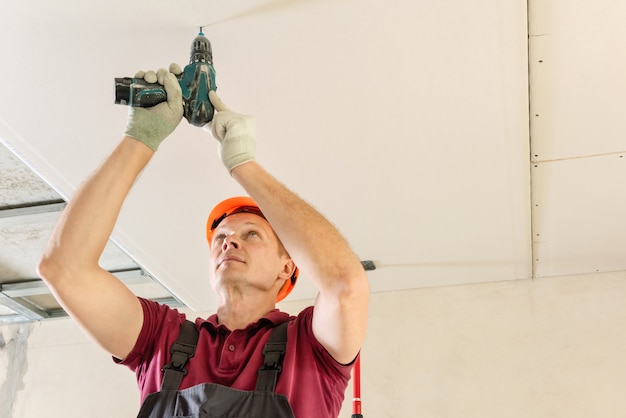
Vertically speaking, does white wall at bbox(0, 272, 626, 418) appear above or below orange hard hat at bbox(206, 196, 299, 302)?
below

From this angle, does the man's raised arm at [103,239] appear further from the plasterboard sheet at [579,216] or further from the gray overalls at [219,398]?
the plasterboard sheet at [579,216]

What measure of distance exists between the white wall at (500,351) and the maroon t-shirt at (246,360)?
193 cm

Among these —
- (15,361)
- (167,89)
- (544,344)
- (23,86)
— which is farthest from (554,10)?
(15,361)

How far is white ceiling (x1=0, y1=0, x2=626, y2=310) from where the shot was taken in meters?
1.96

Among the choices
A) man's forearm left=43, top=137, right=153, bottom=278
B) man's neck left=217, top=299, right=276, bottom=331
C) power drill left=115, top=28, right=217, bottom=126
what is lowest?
man's neck left=217, top=299, right=276, bottom=331

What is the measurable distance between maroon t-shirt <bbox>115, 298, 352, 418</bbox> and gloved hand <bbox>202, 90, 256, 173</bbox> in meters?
0.37

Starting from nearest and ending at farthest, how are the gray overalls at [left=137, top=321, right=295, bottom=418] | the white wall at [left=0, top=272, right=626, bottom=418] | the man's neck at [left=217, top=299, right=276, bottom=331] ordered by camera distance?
1. the gray overalls at [left=137, top=321, right=295, bottom=418]
2. the man's neck at [left=217, top=299, right=276, bottom=331]
3. the white wall at [left=0, top=272, right=626, bottom=418]

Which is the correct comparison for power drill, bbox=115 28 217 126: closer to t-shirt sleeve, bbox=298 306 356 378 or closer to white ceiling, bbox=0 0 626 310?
white ceiling, bbox=0 0 626 310

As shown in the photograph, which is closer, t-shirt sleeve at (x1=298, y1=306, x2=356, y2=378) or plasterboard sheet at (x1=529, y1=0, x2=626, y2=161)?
t-shirt sleeve at (x1=298, y1=306, x2=356, y2=378)

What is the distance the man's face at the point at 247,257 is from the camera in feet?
5.57

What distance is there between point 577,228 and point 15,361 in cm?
328

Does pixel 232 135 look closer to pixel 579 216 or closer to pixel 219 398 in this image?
pixel 219 398

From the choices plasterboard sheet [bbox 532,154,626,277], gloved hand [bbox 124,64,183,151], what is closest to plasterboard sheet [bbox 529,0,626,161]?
plasterboard sheet [bbox 532,154,626,277]

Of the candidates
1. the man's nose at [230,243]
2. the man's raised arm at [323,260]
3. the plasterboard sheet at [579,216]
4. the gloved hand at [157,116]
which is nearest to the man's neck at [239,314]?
the man's nose at [230,243]
